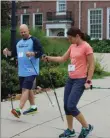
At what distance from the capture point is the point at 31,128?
6.62m

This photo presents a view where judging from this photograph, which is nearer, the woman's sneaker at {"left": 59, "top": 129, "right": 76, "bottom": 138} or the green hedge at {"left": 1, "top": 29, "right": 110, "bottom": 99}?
the woman's sneaker at {"left": 59, "top": 129, "right": 76, "bottom": 138}

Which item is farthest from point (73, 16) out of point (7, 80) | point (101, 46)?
point (7, 80)

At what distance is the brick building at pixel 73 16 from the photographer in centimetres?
3906

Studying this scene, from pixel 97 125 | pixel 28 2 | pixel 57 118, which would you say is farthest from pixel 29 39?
pixel 28 2

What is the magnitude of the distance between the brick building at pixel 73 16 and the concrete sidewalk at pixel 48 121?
30.3 metres

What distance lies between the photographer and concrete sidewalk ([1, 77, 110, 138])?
6.33 meters

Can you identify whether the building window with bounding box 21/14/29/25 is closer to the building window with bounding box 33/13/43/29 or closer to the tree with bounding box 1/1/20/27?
the building window with bounding box 33/13/43/29

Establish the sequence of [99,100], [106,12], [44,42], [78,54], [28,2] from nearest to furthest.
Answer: [78,54], [99,100], [44,42], [106,12], [28,2]

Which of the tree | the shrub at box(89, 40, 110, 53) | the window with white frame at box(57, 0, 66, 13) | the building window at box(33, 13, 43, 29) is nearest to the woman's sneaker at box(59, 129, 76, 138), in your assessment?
the tree

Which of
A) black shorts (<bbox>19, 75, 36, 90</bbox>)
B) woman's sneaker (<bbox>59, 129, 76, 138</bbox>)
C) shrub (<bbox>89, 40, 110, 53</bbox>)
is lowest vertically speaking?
shrub (<bbox>89, 40, 110, 53</bbox>)

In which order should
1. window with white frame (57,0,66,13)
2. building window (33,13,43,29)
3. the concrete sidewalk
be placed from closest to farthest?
the concrete sidewalk → window with white frame (57,0,66,13) → building window (33,13,43,29)

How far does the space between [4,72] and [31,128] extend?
3.51 m

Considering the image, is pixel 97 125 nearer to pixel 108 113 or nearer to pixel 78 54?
pixel 108 113

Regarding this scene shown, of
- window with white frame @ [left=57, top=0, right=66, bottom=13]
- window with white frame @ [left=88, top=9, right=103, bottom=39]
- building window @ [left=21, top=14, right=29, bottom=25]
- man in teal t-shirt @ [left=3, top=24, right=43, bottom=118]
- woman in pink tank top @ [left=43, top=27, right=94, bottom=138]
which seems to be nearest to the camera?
woman in pink tank top @ [left=43, top=27, right=94, bottom=138]
